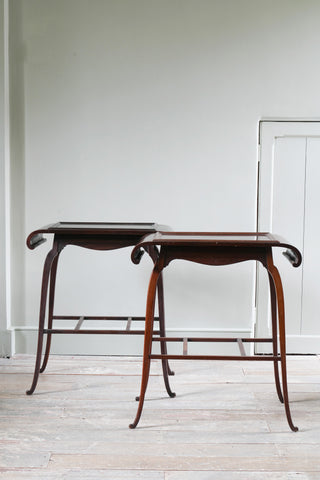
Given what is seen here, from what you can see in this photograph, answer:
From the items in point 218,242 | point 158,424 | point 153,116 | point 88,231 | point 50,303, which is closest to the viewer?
point 218,242

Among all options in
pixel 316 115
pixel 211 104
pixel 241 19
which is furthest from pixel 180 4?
pixel 316 115

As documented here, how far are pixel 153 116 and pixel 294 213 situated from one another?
0.99m

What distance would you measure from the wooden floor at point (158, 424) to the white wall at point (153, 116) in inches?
18.2

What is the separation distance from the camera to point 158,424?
2605mm

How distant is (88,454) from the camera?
231cm

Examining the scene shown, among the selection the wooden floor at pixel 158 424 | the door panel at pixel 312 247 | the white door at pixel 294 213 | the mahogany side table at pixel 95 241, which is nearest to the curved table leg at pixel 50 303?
the wooden floor at pixel 158 424

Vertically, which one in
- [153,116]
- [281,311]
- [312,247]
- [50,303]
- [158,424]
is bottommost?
[158,424]

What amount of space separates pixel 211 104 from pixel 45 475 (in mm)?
2225

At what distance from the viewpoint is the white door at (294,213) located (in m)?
3.55

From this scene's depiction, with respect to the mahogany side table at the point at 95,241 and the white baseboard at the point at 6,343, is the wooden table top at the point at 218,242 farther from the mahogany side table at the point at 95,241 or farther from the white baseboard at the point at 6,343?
the white baseboard at the point at 6,343

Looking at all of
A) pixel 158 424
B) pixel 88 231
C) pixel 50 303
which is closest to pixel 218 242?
pixel 88 231

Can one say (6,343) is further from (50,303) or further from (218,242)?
(218,242)

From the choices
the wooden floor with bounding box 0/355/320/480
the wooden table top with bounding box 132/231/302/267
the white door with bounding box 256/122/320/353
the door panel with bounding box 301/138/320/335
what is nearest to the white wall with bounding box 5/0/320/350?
the white door with bounding box 256/122/320/353

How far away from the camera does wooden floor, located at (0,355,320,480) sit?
2205mm
